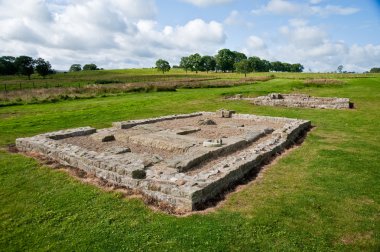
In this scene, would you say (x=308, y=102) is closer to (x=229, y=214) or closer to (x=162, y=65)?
(x=229, y=214)

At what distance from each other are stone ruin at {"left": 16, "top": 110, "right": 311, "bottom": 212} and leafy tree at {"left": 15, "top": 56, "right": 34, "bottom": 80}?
68029 mm

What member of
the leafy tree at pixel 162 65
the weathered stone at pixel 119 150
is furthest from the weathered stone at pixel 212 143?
the leafy tree at pixel 162 65

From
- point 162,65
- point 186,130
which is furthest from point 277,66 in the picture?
point 186,130

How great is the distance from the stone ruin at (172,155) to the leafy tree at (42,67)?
65.7 meters

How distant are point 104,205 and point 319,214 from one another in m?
4.65

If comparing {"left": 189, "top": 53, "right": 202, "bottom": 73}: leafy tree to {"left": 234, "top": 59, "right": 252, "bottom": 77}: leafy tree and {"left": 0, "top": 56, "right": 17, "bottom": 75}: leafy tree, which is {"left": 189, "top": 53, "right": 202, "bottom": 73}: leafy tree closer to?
{"left": 234, "top": 59, "right": 252, "bottom": 77}: leafy tree

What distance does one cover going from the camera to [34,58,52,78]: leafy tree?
72.6 m

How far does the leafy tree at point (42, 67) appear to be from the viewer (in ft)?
238

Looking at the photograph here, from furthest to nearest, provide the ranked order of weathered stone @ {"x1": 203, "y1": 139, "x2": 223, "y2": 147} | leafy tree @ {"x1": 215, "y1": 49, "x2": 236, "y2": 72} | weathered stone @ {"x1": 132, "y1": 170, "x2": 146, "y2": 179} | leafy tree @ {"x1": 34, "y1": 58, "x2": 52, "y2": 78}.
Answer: leafy tree @ {"x1": 215, "y1": 49, "x2": 236, "y2": 72}, leafy tree @ {"x1": 34, "y1": 58, "x2": 52, "y2": 78}, weathered stone @ {"x1": 203, "y1": 139, "x2": 223, "y2": 147}, weathered stone @ {"x1": 132, "y1": 170, "x2": 146, "y2": 179}

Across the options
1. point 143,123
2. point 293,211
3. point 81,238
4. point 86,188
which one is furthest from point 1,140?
point 293,211

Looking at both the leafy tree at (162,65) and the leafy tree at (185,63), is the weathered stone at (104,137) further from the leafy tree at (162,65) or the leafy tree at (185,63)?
the leafy tree at (185,63)

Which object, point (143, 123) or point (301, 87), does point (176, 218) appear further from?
point (301, 87)

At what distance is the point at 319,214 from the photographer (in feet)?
22.1

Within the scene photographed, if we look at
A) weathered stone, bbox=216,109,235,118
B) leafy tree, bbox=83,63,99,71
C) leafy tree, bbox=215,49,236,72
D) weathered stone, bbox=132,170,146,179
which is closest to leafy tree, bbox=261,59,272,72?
leafy tree, bbox=215,49,236,72
